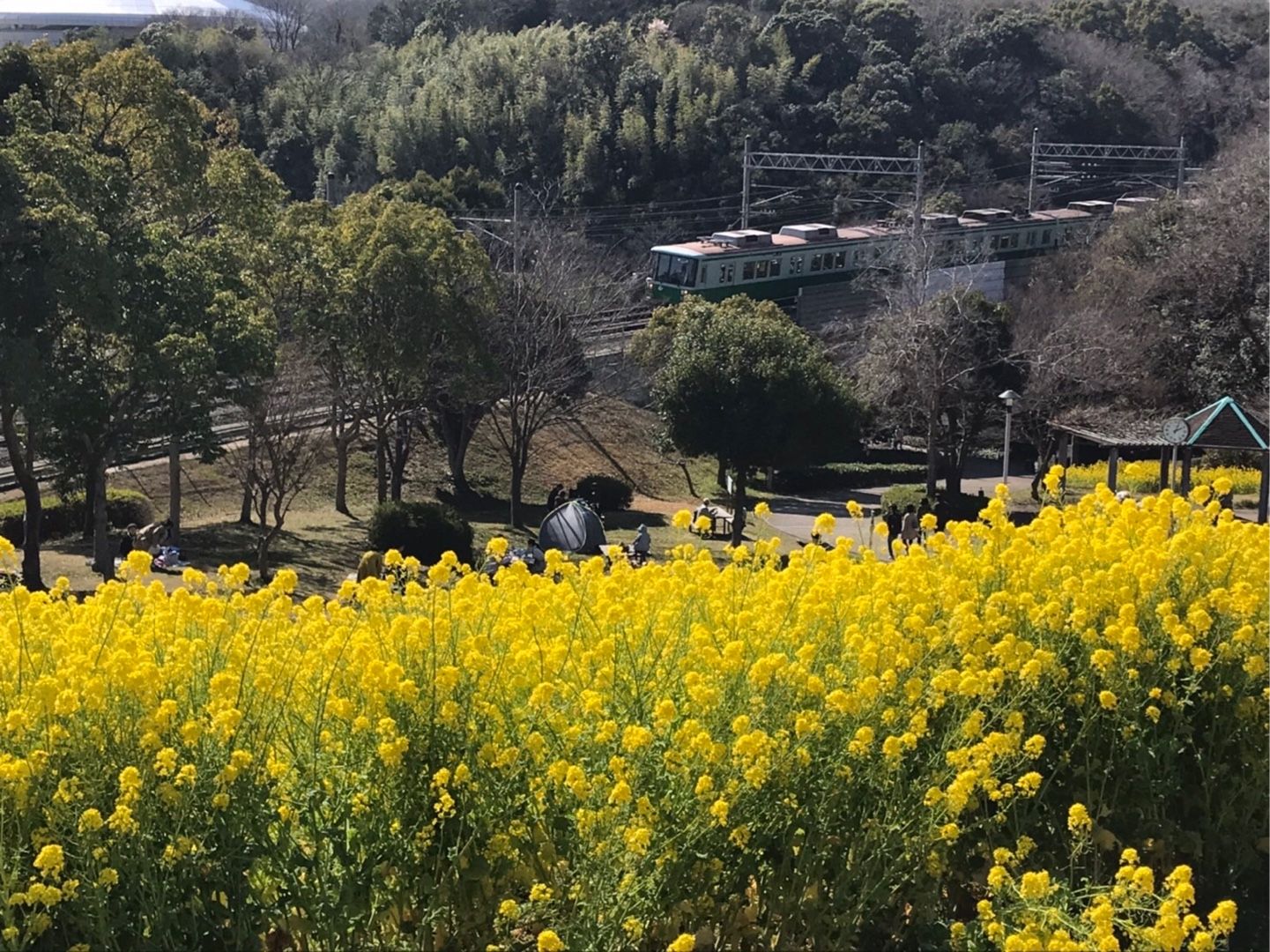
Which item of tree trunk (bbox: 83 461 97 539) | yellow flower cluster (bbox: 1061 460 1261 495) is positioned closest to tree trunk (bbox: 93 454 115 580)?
tree trunk (bbox: 83 461 97 539)

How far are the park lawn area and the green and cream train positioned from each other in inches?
169

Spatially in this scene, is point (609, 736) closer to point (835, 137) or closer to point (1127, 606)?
point (1127, 606)

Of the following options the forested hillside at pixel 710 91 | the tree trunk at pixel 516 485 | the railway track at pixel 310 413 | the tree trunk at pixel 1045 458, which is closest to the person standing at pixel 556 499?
the tree trunk at pixel 516 485

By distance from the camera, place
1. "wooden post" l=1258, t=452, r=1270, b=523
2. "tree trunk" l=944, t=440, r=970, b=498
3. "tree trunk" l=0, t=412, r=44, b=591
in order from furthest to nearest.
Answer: "tree trunk" l=944, t=440, r=970, b=498
"tree trunk" l=0, t=412, r=44, b=591
"wooden post" l=1258, t=452, r=1270, b=523

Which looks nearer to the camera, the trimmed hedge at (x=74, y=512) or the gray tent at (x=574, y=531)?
the trimmed hedge at (x=74, y=512)

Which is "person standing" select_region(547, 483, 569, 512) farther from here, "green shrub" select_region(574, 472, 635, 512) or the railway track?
the railway track

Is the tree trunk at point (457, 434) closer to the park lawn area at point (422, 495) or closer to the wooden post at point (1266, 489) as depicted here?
the park lawn area at point (422, 495)

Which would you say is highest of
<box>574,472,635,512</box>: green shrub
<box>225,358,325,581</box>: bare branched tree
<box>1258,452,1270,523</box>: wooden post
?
<box>1258,452,1270,523</box>: wooden post

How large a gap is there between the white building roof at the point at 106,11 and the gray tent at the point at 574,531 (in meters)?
61.3

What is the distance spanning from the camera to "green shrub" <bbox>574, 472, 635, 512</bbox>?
2905 cm

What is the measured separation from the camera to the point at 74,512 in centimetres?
2366

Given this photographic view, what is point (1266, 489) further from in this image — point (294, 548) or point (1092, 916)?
point (1092, 916)

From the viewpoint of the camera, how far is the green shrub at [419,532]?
21484mm

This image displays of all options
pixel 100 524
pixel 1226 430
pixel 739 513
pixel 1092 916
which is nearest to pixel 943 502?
pixel 739 513
